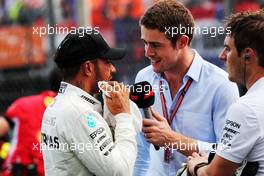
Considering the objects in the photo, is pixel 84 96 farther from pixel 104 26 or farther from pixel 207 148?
pixel 104 26

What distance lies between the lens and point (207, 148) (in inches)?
157

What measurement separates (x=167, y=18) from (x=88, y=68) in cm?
81

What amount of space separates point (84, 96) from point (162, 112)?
0.84 metres

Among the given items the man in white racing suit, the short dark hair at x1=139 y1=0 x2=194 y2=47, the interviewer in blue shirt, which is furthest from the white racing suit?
the short dark hair at x1=139 y1=0 x2=194 y2=47

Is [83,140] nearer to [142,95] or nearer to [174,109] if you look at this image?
[142,95]

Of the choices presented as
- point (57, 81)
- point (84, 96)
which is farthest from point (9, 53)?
point (84, 96)

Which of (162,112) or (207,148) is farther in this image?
(162,112)

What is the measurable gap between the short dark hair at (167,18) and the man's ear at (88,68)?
0.74 meters

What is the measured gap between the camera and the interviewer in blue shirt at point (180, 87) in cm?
418

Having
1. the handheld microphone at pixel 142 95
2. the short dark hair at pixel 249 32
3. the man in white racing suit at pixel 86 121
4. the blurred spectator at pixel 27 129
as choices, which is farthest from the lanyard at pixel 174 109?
the blurred spectator at pixel 27 129

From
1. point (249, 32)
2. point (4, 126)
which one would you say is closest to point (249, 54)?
point (249, 32)

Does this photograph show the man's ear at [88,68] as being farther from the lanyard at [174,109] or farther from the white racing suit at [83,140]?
the lanyard at [174,109]

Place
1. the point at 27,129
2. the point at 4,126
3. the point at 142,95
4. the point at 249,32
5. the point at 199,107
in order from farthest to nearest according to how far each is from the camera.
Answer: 1. the point at 4,126
2. the point at 27,129
3. the point at 199,107
4. the point at 142,95
5. the point at 249,32

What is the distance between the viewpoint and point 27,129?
6438 mm
